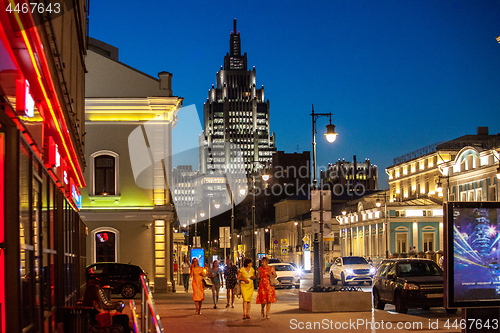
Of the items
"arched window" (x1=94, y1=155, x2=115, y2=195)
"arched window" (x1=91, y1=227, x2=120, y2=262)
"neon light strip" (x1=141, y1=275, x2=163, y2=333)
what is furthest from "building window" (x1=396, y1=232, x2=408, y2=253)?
"neon light strip" (x1=141, y1=275, x2=163, y2=333)

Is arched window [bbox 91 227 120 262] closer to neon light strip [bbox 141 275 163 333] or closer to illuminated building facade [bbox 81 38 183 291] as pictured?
illuminated building facade [bbox 81 38 183 291]

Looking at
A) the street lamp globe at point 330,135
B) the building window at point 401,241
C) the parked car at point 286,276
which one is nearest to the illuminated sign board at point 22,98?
the street lamp globe at point 330,135

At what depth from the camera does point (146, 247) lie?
3253 cm

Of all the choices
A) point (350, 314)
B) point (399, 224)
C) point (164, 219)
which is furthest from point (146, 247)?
point (399, 224)

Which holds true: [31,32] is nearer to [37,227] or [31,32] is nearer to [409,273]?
[37,227]

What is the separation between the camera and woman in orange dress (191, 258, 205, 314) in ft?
61.7

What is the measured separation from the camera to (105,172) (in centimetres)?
3303

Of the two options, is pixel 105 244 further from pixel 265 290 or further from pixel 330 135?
pixel 265 290

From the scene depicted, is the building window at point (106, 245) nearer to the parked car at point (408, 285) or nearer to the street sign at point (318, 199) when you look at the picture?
the street sign at point (318, 199)

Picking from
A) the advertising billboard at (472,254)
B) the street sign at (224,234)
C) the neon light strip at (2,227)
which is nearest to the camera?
the neon light strip at (2,227)

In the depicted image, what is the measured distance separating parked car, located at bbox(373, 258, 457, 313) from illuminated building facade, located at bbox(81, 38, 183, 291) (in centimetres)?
1468

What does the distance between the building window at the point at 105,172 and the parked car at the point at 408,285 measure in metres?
16.7

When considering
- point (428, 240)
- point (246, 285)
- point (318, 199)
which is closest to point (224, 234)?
point (318, 199)

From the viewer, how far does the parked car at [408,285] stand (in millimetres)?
18219
